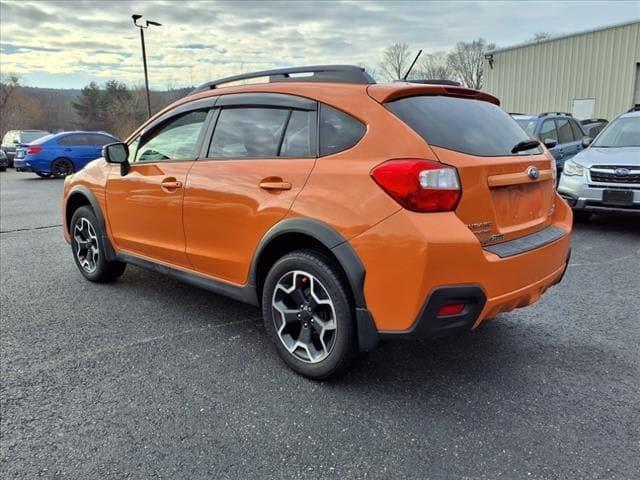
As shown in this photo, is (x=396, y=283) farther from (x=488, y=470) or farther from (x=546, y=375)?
(x=546, y=375)

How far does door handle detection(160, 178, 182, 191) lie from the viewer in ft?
11.9

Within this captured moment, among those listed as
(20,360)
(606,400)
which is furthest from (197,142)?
(606,400)

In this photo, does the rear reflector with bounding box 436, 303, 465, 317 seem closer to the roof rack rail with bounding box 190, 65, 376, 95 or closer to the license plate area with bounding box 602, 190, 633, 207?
the roof rack rail with bounding box 190, 65, 376, 95

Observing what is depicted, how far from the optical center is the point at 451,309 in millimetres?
2471

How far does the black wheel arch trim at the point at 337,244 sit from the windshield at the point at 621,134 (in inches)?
248

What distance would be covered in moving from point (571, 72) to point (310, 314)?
2240cm

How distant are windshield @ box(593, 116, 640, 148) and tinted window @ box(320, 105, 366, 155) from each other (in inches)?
238

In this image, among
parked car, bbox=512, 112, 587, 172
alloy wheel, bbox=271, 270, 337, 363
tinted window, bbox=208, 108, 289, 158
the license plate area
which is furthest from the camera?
parked car, bbox=512, 112, 587, 172

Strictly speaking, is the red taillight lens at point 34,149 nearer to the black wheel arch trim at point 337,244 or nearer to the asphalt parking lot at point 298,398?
the asphalt parking lot at point 298,398

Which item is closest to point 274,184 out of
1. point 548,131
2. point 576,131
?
point 548,131

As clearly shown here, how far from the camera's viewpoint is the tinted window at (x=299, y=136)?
2910mm

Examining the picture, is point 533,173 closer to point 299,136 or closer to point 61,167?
point 299,136

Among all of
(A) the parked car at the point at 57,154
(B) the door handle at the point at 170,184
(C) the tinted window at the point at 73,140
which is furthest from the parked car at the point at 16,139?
(B) the door handle at the point at 170,184

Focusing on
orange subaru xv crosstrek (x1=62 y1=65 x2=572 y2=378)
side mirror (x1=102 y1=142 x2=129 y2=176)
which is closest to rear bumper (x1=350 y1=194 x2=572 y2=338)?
orange subaru xv crosstrek (x1=62 y1=65 x2=572 y2=378)
